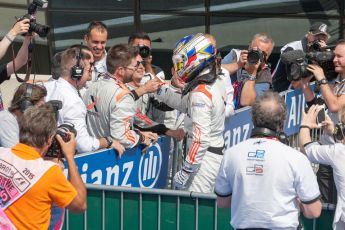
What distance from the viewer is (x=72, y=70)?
718 centimetres

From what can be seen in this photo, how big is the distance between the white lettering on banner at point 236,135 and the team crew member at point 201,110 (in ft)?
3.32

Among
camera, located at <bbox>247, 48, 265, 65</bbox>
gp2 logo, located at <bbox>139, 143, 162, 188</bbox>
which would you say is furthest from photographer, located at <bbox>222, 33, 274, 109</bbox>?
gp2 logo, located at <bbox>139, 143, 162, 188</bbox>

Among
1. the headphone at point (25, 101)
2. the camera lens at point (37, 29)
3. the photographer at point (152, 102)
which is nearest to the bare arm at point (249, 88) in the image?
the photographer at point (152, 102)

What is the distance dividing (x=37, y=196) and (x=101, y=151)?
1.89 metres

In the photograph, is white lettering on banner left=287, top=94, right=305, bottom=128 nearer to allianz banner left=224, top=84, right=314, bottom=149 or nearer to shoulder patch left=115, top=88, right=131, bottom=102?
allianz banner left=224, top=84, right=314, bottom=149

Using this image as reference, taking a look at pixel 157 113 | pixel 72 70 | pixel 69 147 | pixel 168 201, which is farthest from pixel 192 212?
pixel 157 113

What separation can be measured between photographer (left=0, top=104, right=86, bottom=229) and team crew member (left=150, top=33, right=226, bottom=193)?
5.89 ft

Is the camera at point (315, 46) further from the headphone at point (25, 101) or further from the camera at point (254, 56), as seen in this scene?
the headphone at point (25, 101)

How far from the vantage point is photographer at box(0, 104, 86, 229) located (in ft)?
17.1

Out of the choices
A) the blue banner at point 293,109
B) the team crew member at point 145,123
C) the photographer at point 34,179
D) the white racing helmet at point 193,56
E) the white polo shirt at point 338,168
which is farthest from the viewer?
the blue banner at point 293,109

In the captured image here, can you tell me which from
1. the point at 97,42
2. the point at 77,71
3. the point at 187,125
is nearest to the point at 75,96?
the point at 77,71

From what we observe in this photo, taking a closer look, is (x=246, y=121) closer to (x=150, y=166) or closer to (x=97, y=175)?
(x=150, y=166)

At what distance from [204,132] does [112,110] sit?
820 millimetres

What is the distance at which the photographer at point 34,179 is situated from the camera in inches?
206
